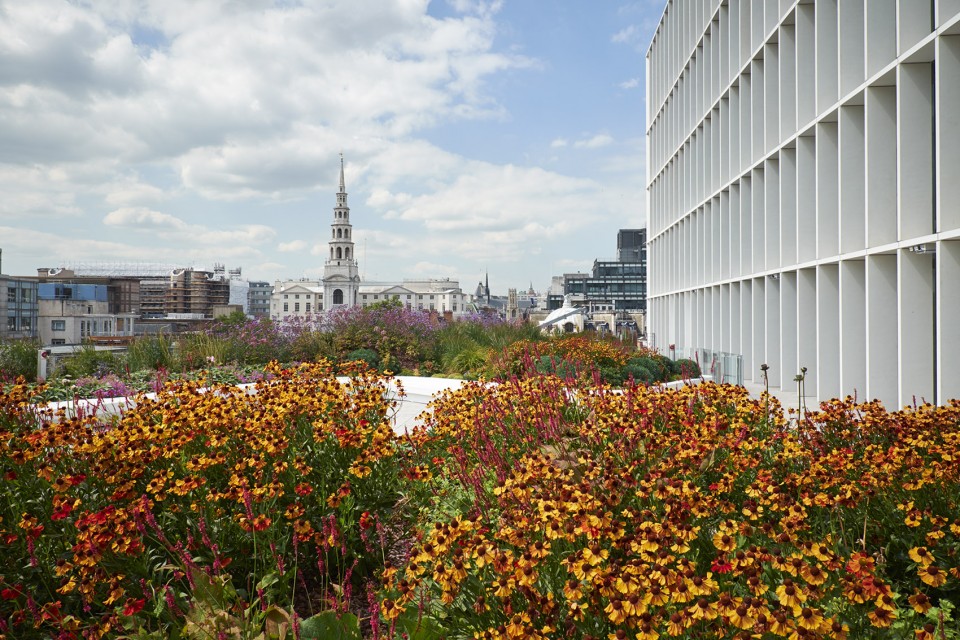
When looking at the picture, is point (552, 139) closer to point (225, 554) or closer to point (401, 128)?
point (401, 128)

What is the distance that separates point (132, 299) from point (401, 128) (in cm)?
13395

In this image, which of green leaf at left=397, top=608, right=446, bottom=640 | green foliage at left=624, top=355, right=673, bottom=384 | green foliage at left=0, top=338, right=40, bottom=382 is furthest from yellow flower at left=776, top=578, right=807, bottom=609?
green foliage at left=0, top=338, right=40, bottom=382

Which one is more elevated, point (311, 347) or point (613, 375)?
point (311, 347)

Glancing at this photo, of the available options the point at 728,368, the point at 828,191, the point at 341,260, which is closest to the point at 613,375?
the point at 828,191

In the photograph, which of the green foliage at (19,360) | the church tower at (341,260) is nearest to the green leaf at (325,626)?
the green foliage at (19,360)

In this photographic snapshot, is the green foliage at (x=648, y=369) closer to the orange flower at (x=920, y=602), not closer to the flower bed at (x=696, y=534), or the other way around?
the flower bed at (x=696, y=534)

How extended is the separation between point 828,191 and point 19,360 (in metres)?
14.8

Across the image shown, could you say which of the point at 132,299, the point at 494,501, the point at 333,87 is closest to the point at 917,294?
the point at 494,501

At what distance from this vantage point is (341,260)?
120062mm

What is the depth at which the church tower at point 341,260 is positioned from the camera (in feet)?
383

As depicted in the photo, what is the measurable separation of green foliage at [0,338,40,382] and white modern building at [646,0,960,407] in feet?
46.0

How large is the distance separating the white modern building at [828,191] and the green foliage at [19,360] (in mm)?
14015

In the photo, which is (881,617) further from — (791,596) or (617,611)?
(617,611)

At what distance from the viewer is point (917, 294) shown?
29.2 feet
